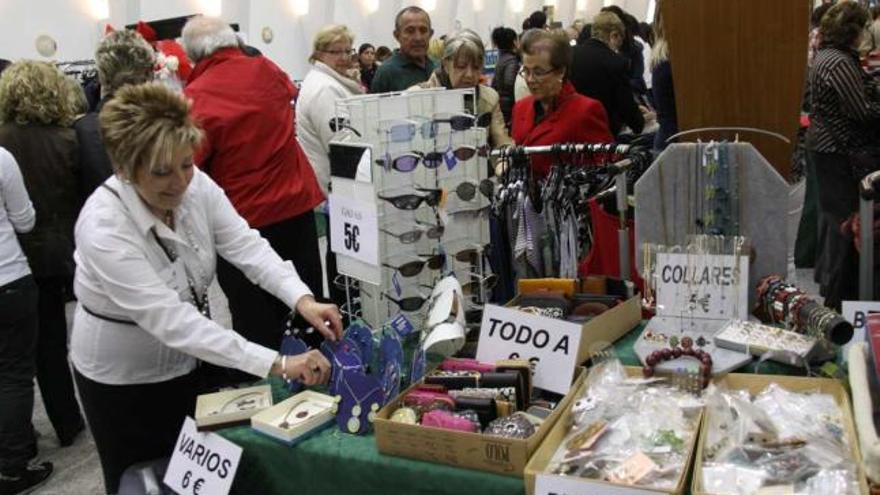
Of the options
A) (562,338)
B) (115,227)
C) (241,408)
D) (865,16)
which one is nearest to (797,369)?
(562,338)

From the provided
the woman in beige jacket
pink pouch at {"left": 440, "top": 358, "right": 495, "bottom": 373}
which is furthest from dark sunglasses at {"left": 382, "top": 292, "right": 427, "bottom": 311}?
the woman in beige jacket

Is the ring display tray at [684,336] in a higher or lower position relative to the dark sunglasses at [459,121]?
lower

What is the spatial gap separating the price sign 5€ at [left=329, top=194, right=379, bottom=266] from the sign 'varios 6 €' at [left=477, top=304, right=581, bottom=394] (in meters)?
0.44

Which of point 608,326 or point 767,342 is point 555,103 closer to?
point 608,326

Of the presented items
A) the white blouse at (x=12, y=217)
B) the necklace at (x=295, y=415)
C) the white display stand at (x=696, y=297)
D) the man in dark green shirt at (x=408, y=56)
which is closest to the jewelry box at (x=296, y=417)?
the necklace at (x=295, y=415)

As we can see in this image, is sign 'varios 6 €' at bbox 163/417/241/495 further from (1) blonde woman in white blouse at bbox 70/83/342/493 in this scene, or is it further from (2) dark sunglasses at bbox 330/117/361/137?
(2) dark sunglasses at bbox 330/117/361/137

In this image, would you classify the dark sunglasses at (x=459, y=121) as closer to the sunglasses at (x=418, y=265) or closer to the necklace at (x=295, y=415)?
the sunglasses at (x=418, y=265)

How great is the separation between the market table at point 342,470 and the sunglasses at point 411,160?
0.72 meters

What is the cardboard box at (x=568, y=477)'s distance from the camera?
1.34 m

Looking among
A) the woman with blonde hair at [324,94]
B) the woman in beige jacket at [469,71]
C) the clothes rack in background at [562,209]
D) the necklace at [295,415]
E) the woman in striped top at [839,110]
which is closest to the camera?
the necklace at [295,415]

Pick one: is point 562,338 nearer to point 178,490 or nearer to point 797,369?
point 797,369

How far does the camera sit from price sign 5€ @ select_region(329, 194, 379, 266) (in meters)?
2.21

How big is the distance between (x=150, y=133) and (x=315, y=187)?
1551 millimetres

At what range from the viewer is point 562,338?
5.98 feet
